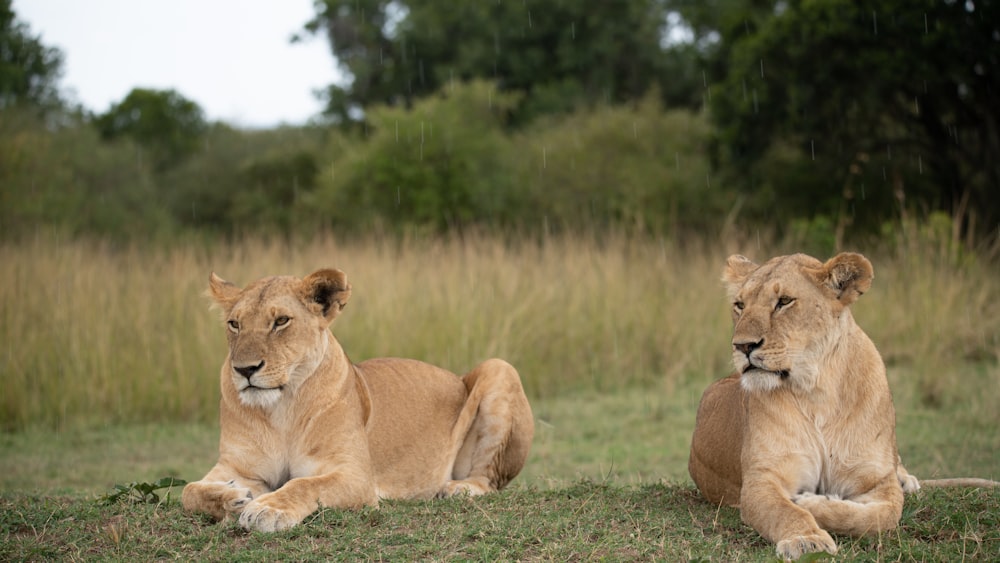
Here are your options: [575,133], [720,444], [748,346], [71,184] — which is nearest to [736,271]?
[748,346]

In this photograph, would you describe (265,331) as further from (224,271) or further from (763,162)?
(763,162)

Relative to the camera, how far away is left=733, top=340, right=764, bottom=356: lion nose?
425cm

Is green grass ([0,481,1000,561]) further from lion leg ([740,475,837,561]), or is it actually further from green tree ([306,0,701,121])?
green tree ([306,0,701,121])

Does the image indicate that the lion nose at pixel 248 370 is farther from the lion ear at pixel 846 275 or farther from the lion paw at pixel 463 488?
the lion ear at pixel 846 275

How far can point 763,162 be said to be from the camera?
2223 cm

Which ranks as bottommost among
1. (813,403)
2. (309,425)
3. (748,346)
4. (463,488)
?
(463,488)

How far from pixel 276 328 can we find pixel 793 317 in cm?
216

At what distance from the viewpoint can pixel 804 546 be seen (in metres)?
3.98

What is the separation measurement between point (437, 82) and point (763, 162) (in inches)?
502

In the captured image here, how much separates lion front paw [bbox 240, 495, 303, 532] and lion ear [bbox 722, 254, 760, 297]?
6.68 ft

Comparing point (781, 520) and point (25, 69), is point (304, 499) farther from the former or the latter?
point (25, 69)

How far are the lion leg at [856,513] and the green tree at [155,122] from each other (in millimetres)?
34953

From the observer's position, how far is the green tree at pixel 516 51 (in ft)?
105

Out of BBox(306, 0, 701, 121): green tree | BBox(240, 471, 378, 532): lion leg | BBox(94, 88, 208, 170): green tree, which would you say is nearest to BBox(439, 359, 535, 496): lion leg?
BBox(240, 471, 378, 532): lion leg
